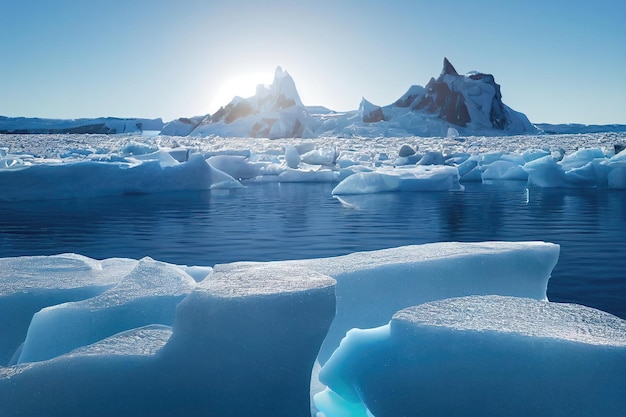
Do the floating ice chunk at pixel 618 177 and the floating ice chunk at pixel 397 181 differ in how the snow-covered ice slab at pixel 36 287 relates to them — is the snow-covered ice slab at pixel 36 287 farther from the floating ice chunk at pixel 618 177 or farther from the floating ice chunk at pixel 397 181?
the floating ice chunk at pixel 618 177

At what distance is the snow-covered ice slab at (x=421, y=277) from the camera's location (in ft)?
9.52

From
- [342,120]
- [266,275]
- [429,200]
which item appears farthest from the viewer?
[342,120]

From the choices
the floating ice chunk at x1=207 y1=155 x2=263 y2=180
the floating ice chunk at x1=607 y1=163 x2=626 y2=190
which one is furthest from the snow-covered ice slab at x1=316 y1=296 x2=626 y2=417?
the floating ice chunk at x1=207 y1=155 x2=263 y2=180

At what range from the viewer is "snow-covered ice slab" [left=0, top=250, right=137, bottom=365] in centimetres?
288

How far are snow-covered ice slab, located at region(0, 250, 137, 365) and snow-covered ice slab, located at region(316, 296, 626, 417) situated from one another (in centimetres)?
159

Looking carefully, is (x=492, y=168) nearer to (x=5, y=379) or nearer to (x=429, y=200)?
(x=429, y=200)

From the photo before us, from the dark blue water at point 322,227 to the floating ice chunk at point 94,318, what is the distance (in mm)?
3055

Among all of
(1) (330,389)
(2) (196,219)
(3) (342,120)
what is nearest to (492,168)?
(2) (196,219)

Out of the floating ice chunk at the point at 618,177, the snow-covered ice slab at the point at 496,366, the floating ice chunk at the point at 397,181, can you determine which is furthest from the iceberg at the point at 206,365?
the floating ice chunk at the point at 618,177

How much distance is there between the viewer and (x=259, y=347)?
80.1 inches

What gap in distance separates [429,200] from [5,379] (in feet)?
33.4

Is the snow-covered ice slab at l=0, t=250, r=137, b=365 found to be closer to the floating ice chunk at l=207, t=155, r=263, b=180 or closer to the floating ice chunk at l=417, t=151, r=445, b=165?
the floating ice chunk at l=207, t=155, r=263, b=180

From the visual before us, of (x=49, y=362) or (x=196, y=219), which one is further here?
(x=196, y=219)

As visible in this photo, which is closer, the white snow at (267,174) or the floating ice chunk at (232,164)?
the white snow at (267,174)
